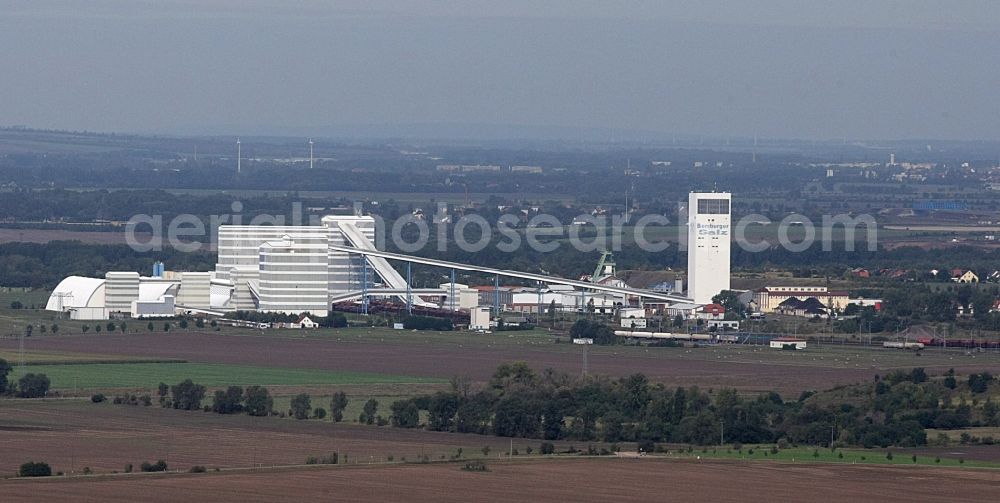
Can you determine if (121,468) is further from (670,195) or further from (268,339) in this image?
(670,195)

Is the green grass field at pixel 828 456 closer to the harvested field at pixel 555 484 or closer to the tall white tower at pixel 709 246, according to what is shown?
the harvested field at pixel 555 484

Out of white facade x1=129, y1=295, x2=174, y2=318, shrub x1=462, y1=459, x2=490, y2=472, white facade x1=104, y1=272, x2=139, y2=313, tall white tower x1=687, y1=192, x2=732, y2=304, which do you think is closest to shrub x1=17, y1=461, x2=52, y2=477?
shrub x1=462, y1=459, x2=490, y2=472

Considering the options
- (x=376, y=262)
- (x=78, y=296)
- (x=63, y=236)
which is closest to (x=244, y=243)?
(x=376, y=262)

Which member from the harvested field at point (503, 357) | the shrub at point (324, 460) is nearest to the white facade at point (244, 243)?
the harvested field at point (503, 357)

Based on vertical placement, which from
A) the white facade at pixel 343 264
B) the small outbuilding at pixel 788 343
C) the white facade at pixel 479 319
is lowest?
the small outbuilding at pixel 788 343

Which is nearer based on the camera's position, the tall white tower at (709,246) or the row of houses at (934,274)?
the tall white tower at (709,246)

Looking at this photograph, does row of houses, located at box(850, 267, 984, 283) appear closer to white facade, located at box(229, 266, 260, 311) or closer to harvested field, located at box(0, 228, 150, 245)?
white facade, located at box(229, 266, 260, 311)

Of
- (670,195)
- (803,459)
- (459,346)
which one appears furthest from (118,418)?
(670,195)
